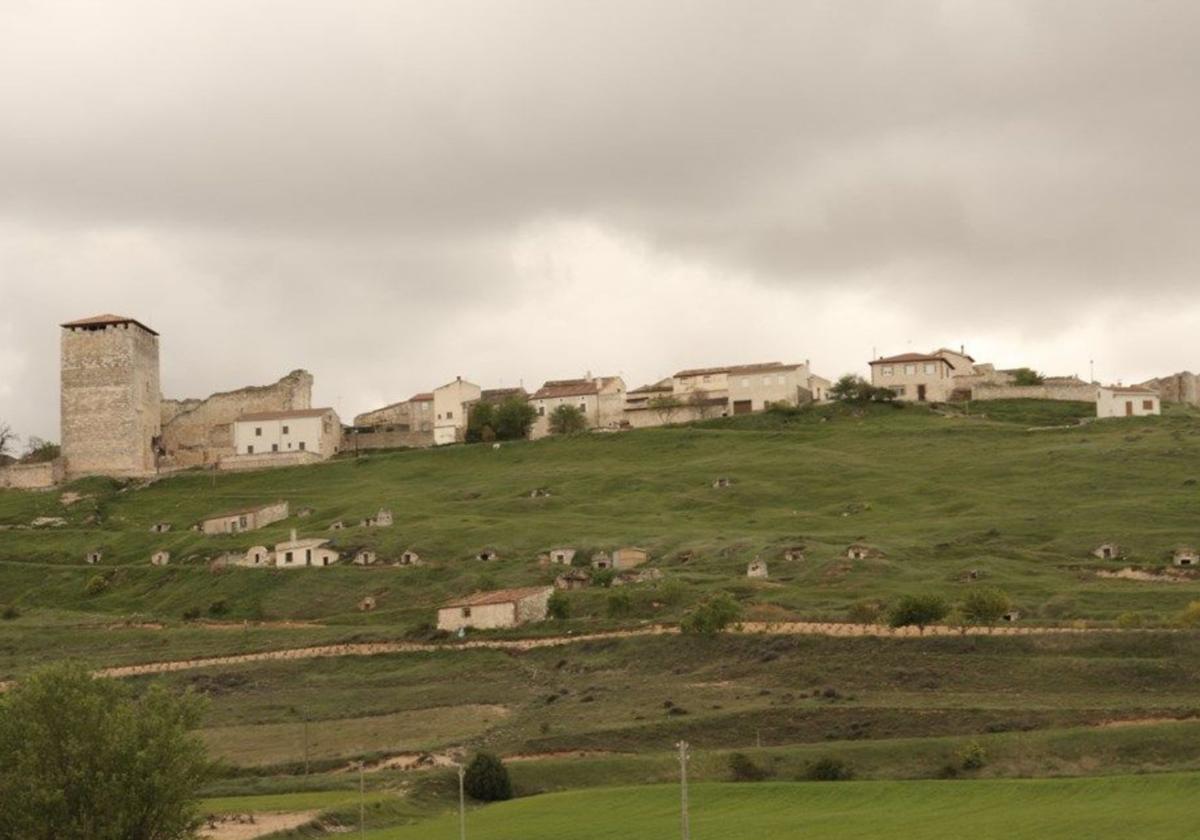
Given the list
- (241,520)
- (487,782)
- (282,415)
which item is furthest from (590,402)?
(487,782)

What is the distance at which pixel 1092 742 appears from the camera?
64250 mm

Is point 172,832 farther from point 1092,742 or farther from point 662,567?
point 662,567

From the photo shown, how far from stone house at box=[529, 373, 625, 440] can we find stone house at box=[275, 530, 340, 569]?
157ft

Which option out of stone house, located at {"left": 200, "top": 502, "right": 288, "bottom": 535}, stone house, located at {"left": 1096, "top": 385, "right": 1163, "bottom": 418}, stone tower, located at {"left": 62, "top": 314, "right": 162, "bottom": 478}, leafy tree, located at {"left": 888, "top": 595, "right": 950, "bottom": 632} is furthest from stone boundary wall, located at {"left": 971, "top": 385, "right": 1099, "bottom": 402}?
leafy tree, located at {"left": 888, "top": 595, "right": 950, "bottom": 632}

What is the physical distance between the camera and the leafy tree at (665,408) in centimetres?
16375

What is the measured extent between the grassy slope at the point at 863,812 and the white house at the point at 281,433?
313 feet

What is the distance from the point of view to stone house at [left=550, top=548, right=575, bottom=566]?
110m

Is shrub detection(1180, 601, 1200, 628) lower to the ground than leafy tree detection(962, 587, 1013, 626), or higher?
lower

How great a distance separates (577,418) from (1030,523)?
5607 centimetres

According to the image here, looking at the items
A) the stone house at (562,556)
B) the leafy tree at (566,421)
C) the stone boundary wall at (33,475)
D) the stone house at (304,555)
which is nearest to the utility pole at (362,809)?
the stone house at (562,556)

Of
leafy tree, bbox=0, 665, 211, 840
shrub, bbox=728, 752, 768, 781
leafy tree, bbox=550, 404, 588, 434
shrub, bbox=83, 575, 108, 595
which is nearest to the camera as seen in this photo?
leafy tree, bbox=0, 665, 211, 840

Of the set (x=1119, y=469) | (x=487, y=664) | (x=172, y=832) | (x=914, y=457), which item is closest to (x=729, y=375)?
(x=914, y=457)

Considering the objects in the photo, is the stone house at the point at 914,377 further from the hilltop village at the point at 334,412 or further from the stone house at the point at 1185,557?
the stone house at the point at 1185,557

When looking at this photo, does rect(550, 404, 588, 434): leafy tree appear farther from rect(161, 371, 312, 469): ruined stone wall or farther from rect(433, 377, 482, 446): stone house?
rect(161, 371, 312, 469): ruined stone wall
